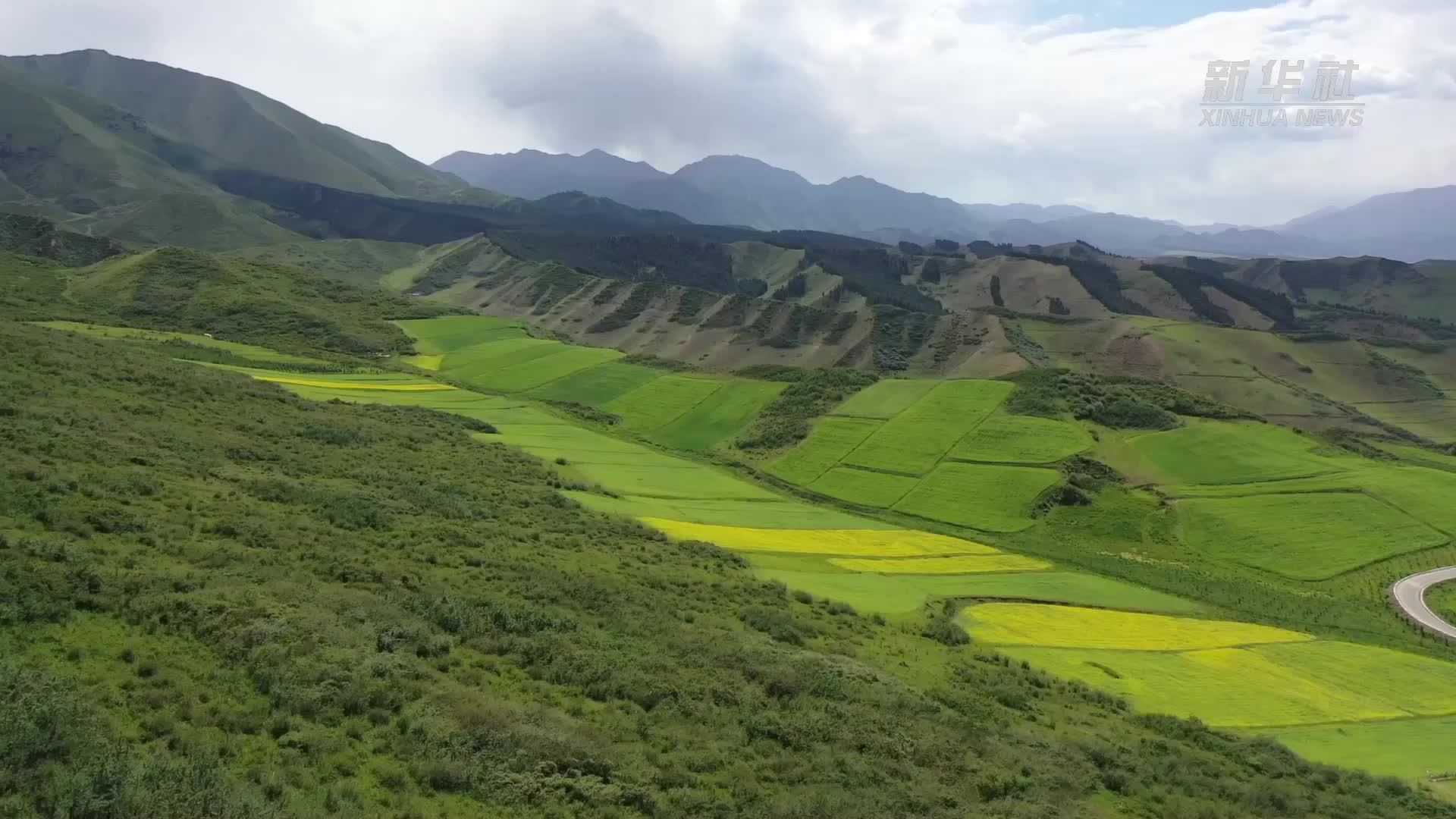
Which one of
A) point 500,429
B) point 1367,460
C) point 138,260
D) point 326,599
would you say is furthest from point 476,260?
point 326,599

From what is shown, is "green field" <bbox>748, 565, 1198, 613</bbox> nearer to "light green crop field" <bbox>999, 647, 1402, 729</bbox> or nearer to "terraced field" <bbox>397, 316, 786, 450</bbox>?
"light green crop field" <bbox>999, 647, 1402, 729</bbox>

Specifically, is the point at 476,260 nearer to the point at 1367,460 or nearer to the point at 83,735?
the point at 1367,460

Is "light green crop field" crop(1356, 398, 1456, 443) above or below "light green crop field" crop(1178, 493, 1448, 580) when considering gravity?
above

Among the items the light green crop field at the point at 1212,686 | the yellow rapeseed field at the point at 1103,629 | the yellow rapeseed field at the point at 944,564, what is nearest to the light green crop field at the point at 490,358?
the yellow rapeseed field at the point at 944,564

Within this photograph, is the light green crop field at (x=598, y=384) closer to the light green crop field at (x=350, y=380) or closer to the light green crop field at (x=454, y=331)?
the light green crop field at (x=350, y=380)

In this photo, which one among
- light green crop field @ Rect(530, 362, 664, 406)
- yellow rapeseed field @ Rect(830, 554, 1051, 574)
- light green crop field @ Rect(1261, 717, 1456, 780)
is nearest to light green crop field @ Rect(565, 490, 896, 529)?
yellow rapeseed field @ Rect(830, 554, 1051, 574)

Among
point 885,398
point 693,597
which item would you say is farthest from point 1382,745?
point 885,398
